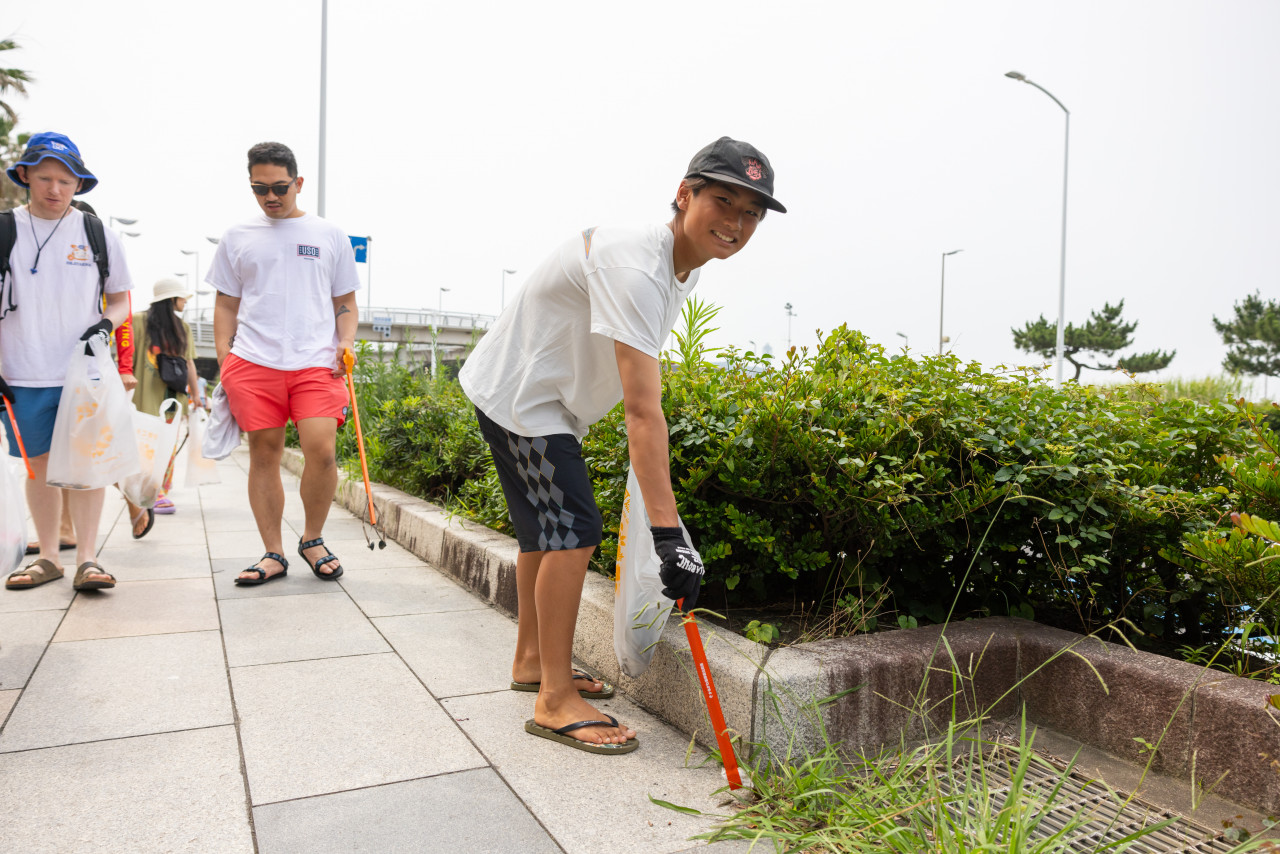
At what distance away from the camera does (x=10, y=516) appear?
128 inches

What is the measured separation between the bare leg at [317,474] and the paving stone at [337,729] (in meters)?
1.51

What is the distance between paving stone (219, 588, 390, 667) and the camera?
3.43 metres

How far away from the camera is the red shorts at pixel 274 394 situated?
445 cm

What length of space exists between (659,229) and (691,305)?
1.41 metres

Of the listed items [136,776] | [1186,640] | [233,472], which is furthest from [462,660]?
[233,472]

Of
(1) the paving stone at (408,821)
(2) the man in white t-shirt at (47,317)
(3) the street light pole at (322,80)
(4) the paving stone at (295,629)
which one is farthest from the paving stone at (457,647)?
(3) the street light pole at (322,80)

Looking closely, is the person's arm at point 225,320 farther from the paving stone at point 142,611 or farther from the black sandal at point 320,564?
the paving stone at point 142,611

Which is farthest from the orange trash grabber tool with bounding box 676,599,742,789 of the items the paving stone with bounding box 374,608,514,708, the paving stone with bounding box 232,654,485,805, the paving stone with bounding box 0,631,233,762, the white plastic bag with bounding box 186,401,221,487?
the white plastic bag with bounding box 186,401,221,487

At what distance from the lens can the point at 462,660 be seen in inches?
135

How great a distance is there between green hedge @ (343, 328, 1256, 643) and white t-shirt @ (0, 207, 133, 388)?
8.97 feet

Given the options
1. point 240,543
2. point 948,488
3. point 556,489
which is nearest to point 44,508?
point 240,543

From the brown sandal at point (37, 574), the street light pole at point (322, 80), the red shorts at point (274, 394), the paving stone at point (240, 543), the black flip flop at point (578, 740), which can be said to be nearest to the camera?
the black flip flop at point (578, 740)

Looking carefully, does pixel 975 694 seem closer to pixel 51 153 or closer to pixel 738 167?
pixel 738 167

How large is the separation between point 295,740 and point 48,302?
2815 mm
